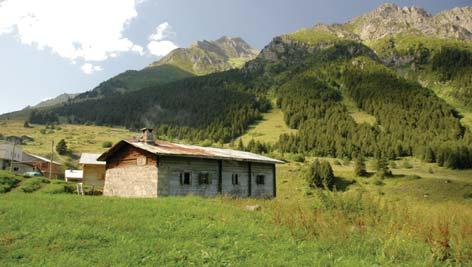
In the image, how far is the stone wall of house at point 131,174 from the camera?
28.9m

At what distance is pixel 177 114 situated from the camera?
18712 cm

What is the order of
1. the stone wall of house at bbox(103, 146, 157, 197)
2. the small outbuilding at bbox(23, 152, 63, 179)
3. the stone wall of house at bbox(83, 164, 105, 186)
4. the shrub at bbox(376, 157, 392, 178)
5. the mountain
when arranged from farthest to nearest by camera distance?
the mountain < the shrub at bbox(376, 157, 392, 178) < the small outbuilding at bbox(23, 152, 63, 179) < the stone wall of house at bbox(83, 164, 105, 186) < the stone wall of house at bbox(103, 146, 157, 197)

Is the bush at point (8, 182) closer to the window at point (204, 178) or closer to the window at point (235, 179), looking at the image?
the window at point (204, 178)

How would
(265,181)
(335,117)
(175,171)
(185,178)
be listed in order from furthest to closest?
(335,117)
(265,181)
(185,178)
(175,171)

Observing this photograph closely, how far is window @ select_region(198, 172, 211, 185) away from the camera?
30781 mm

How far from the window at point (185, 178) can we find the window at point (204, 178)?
0.99m

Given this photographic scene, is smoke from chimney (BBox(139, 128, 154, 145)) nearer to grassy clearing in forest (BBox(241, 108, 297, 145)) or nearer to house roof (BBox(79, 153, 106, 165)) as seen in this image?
house roof (BBox(79, 153, 106, 165))

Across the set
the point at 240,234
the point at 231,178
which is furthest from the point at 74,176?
the point at 240,234

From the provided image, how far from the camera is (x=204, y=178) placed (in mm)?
31141

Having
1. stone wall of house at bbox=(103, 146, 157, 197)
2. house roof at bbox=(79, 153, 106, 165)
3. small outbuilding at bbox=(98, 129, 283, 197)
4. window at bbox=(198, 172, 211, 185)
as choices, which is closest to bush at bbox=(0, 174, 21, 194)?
small outbuilding at bbox=(98, 129, 283, 197)

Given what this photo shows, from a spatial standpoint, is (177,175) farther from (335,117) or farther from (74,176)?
(335,117)

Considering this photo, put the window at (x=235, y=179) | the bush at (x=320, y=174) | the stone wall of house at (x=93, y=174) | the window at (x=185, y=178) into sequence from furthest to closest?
1. the bush at (x=320, y=174)
2. the stone wall of house at (x=93, y=174)
3. the window at (x=235, y=179)
4. the window at (x=185, y=178)

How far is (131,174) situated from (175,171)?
14.0 ft

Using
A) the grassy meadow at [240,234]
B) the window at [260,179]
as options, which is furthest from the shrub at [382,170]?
the grassy meadow at [240,234]
